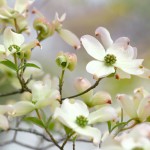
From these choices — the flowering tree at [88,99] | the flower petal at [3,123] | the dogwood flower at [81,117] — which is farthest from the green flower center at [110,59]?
the flower petal at [3,123]

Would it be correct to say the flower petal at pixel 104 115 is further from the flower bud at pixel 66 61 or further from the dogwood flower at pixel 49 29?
the dogwood flower at pixel 49 29

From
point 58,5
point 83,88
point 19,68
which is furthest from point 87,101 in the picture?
point 58,5

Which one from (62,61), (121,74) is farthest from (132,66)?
(62,61)

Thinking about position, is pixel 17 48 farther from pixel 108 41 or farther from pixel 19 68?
pixel 108 41

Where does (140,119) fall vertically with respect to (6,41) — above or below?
below

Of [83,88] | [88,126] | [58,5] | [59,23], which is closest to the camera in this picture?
[88,126]

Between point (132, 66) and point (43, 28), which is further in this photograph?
point (43, 28)

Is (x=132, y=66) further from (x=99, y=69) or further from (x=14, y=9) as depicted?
(x=14, y=9)
